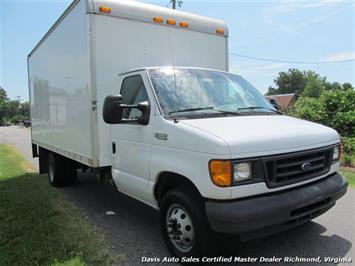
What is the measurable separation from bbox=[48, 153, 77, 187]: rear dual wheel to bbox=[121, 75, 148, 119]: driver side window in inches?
133

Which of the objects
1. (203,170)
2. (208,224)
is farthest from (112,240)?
(203,170)

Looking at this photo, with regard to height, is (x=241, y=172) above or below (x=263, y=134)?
below

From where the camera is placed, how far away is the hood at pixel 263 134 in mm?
2938

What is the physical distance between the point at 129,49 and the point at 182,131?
2.26 m

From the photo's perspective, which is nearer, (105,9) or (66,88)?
(105,9)

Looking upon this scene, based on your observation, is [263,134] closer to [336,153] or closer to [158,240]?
[336,153]

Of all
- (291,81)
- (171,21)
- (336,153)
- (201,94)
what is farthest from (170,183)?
(291,81)

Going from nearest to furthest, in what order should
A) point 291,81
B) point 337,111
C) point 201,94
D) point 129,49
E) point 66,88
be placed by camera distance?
1. point 201,94
2. point 129,49
3. point 66,88
4. point 337,111
5. point 291,81

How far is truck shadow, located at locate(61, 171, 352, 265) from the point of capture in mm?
3684

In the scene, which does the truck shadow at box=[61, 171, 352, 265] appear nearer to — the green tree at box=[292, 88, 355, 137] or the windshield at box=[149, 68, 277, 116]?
the windshield at box=[149, 68, 277, 116]

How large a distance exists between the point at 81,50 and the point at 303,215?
395 cm

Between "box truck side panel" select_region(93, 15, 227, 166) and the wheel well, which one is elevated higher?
"box truck side panel" select_region(93, 15, 227, 166)

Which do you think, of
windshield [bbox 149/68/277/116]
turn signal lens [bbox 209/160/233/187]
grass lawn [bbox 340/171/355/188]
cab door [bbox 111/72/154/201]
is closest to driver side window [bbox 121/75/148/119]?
cab door [bbox 111/72/154/201]

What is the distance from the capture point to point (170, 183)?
3.64m
